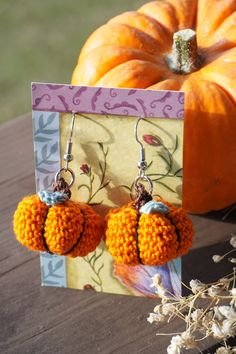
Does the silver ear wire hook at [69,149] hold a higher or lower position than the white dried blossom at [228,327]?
higher

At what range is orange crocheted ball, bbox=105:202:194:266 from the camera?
91 centimetres

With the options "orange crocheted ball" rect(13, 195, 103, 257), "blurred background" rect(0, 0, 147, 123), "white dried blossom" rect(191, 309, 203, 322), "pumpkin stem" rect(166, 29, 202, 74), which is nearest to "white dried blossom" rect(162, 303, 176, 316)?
"white dried blossom" rect(191, 309, 203, 322)

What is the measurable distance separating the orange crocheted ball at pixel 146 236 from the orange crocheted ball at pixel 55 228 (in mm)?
33

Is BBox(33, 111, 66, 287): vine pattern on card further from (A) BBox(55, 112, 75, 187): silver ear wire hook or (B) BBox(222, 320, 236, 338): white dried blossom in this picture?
(B) BBox(222, 320, 236, 338): white dried blossom

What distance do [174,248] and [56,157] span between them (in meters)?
0.23

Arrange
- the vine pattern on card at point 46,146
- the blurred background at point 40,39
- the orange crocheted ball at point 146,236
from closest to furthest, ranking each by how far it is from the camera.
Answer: the orange crocheted ball at point 146,236, the vine pattern on card at point 46,146, the blurred background at point 40,39

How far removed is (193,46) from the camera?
115cm

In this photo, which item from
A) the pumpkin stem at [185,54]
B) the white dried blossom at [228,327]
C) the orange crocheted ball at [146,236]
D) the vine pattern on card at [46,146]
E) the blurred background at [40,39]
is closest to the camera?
the white dried blossom at [228,327]

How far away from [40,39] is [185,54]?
202cm

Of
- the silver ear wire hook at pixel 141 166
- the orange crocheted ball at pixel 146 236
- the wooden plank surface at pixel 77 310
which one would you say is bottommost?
the wooden plank surface at pixel 77 310

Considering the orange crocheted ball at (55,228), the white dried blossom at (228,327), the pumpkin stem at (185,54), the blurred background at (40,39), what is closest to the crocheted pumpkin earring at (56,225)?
the orange crocheted ball at (55,228)

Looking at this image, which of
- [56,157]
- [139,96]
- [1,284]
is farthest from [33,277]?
[139,96]

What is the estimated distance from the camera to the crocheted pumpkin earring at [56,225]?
0.92m

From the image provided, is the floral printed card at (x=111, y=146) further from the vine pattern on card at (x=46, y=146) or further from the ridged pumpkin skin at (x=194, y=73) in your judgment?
the ridged pumpkin skin at (x=194, y=73)
